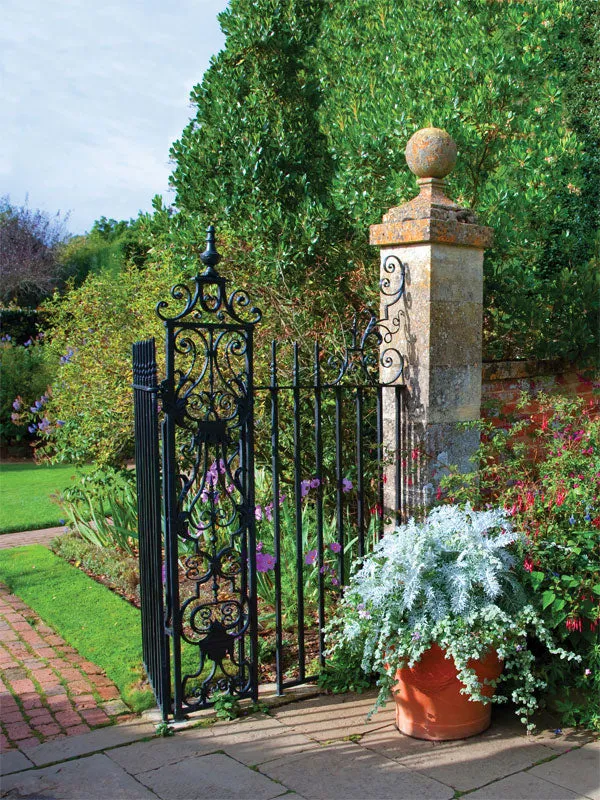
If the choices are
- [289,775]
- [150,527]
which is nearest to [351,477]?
[150,527]

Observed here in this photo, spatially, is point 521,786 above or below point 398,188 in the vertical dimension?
below

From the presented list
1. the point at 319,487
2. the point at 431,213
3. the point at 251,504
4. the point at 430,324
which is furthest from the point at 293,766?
the point at 431,213

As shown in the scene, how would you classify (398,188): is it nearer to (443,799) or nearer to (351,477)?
(351,477)

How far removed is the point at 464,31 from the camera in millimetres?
5152

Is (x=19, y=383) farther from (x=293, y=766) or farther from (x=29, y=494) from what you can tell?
(x=293, y=766)

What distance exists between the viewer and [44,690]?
3965 millimetres

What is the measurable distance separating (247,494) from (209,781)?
1.27 metres

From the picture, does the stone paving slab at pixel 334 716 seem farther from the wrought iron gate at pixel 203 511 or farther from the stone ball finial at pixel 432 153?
the stone ball finial at pixel 432 153

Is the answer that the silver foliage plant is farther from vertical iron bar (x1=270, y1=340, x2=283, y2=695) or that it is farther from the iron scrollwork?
the iron scrollwork

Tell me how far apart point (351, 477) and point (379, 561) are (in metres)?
1.54

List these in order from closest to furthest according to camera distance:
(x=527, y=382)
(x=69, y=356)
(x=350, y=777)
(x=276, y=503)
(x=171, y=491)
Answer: (x=350, y=777) < (x=171, y=491) < (x=276, y=503) < (x=527, y=382) < (x=69, y=356)

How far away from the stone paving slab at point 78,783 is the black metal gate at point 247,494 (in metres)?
0.46

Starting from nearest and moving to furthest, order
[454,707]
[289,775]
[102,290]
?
1. [289,775]
2. [454,707]
3. [102,290]

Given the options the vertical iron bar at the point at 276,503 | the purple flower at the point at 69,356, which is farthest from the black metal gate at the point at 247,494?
the purple flower at the point at 69,356
